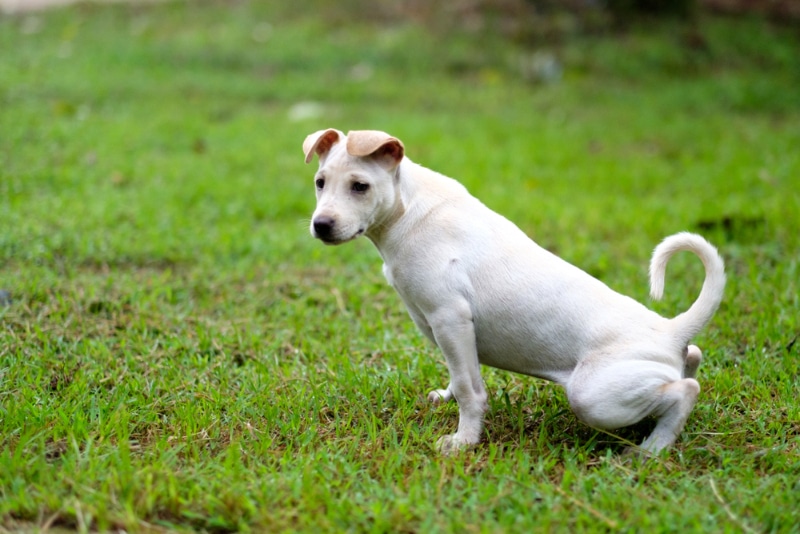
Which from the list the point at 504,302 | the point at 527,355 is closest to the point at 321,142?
the point at 504,302

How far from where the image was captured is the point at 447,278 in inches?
131

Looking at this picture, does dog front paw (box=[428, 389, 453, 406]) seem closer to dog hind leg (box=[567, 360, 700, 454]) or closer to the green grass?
the green grass

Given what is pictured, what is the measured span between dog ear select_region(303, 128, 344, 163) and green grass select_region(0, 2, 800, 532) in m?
1.08

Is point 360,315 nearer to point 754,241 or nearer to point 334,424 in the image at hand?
point 334,424

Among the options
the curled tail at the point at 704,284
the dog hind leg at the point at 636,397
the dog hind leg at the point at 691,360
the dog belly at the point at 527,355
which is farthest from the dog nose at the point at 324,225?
the dog hind leg at the point at 691,360

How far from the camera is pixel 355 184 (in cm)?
327

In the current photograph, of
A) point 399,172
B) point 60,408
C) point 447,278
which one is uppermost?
point 399,172

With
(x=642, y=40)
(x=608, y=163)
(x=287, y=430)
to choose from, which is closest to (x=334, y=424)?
(x=287, y=430)

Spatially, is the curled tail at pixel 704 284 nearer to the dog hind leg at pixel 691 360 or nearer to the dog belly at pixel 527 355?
the dog hind leg at pixel 691 360

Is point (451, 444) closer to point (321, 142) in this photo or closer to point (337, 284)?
point (321, 142)

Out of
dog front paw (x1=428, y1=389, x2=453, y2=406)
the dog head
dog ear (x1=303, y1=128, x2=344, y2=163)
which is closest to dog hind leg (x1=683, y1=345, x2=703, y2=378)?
dog front paw (x1=428, y1=389, x2=453, y2=406)

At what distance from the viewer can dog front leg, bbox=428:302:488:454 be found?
10.8ft

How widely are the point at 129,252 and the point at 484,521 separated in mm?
3634

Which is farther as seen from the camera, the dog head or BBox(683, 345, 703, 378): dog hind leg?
BBox(683, 345, 703, 378): dog hind leg
